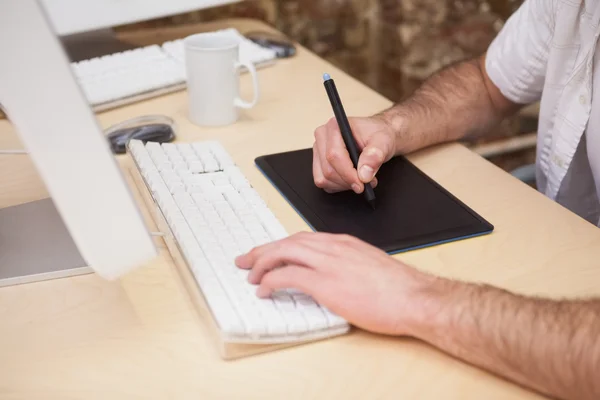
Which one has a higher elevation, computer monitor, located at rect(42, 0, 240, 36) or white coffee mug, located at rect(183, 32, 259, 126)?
computer monitor, located at rect(42, 0, 240, 36)

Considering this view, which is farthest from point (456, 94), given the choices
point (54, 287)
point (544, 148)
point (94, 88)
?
point (54, 287)

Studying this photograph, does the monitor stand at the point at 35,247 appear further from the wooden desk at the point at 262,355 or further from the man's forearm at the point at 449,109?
the man's forearm at the point at 449,109

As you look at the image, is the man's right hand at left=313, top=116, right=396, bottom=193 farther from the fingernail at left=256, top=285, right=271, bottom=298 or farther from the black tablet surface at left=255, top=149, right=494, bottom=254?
the fingernail at left=256, top=285, right=271, bottom=298

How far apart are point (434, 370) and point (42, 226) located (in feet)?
1.60

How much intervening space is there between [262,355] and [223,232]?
0.18 m

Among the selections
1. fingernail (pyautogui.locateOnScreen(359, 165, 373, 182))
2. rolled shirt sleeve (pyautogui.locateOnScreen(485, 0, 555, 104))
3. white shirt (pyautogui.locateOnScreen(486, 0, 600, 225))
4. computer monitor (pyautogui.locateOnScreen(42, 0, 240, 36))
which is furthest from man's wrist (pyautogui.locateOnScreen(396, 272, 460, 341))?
computer monitor (pyautogui.locateOnScreen(42, 0, 240, 36))

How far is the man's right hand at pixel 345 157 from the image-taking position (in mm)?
878

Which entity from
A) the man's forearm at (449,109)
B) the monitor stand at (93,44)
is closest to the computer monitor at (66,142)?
the man's forearm at (449,109)

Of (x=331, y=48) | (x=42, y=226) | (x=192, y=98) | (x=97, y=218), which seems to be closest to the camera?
(x=97, y=218)

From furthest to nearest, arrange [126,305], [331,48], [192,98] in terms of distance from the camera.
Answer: [331,48] < [192,98] < [126,305]

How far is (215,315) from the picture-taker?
0.63m

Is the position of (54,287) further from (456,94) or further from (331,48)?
(331,48)

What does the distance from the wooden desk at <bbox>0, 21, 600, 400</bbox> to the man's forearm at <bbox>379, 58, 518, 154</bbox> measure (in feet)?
0.34

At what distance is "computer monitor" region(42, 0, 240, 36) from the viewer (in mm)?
1212
